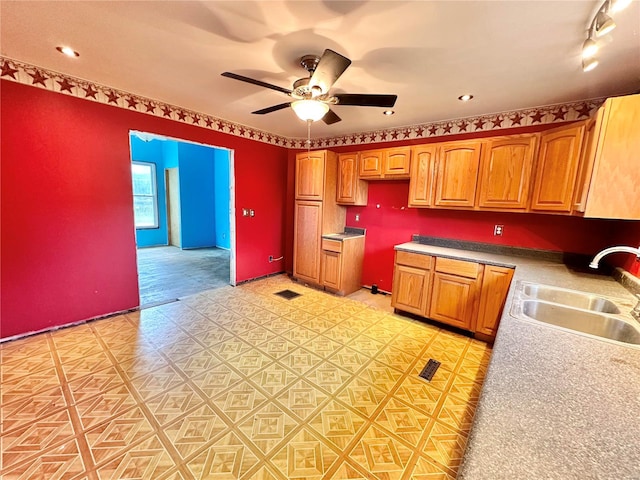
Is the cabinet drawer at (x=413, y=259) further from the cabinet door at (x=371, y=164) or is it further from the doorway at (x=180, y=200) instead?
the doorway at (x=180, y=200)

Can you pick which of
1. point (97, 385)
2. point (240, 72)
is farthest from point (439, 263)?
point (97, 385)

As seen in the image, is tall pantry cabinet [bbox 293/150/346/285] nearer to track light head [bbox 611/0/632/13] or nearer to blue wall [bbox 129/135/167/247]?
track light head [bbox 611/0/632/13]

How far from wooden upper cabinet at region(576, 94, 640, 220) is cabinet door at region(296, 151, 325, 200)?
9.53 ft

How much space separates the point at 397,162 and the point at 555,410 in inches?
124

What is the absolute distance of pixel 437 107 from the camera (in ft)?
9.73

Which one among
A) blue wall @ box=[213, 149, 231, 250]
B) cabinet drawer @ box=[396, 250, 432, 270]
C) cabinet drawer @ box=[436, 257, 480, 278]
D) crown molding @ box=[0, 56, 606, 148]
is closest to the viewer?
crown molding @ box=[0, 56, 606, 148]

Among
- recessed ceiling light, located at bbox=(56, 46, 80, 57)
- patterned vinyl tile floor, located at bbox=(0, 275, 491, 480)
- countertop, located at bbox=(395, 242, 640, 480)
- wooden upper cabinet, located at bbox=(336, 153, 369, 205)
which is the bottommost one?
patterned vinyl tile floor, located at bbox=(0, 275, 491, 480)

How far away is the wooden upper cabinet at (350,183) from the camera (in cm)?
396

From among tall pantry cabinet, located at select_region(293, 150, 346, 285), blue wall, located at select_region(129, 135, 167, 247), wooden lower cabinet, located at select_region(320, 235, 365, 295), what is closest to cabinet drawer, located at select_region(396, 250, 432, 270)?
wooden lower cabinet, located at select_region(320, 235, 365, 295)

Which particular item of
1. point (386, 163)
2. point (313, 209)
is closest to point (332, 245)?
point (313, 209)

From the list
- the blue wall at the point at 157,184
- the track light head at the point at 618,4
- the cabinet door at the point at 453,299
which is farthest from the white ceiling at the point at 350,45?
the blue wall at the point at 157,184

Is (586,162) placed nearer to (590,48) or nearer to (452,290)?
(590,48)

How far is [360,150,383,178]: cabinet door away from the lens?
3673 millimetres

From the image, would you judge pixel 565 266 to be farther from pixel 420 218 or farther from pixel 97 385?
pixel 97 385
